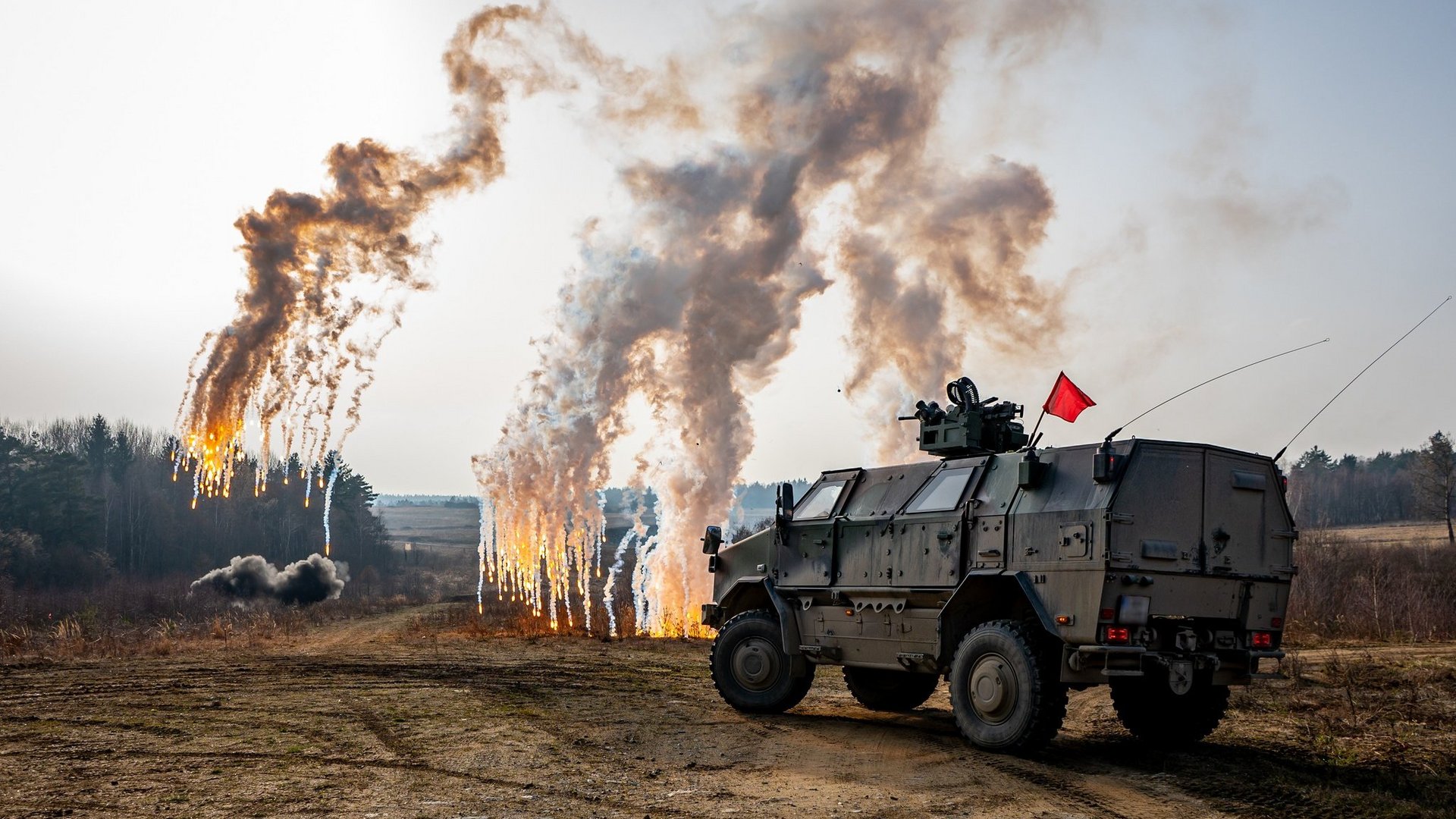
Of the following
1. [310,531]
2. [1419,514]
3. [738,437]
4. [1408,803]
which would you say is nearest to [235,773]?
[1408,803]

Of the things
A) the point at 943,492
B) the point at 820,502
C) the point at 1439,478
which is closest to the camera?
the point at 943,492

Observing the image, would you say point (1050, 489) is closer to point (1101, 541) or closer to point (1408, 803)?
point (1101, 541)

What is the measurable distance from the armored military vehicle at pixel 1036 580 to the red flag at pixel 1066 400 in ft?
2.27

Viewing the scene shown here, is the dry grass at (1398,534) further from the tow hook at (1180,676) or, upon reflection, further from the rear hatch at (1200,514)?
the tow hook at (1180,676)

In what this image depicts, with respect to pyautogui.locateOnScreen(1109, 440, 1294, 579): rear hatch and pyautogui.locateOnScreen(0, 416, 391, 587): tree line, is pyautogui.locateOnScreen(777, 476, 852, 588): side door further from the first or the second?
pyautogui.locateOnScreen(0, 416, 391, 587): tree line

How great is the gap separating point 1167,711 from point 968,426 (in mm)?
3607

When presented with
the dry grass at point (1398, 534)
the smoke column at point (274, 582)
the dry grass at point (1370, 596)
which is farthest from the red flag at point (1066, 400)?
the dry grass at point (1398, 534)

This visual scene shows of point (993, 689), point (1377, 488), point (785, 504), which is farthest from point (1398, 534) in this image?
point (993, 689)

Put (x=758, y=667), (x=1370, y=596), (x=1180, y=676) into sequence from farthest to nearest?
→ (x=1370, y=596), (x=758, y=667), (x=1180, y=676)

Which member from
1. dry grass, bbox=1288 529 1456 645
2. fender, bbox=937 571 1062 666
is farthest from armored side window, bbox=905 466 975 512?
dry grass, bbox=1288 529 1456 645

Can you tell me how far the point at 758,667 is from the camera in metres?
13.1

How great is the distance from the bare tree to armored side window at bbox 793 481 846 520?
63.0 metres

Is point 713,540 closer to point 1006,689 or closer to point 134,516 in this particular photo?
point 1006,689

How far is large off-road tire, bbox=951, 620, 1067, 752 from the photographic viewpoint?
9820 mm
